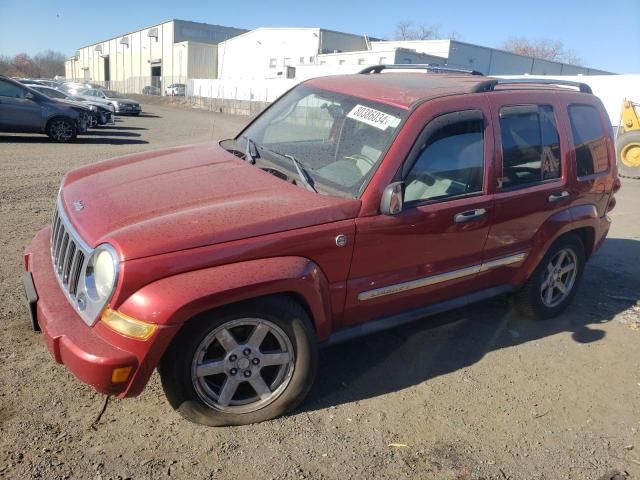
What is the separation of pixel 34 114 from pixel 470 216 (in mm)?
13198

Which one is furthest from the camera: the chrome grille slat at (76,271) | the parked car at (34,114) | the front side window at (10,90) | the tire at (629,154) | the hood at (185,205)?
the tire at (629,154)

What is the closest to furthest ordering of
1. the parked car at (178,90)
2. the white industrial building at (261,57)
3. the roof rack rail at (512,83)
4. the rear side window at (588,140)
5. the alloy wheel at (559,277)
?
the roof rack rail at (512,83)
the rear side window at (588,140)
the alloy wheel at (559,277)
the white industrial building at (261,57)
the parked car at (178,90)

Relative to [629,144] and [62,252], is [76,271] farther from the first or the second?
[629,144]

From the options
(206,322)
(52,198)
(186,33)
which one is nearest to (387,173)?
(206,322)

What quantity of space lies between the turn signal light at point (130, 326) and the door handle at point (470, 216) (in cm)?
202

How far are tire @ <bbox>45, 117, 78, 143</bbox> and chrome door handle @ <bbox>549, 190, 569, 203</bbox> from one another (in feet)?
43.9

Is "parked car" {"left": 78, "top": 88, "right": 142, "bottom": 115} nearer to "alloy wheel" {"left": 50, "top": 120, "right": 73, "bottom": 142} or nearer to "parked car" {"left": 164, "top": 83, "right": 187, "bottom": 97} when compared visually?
"alloy wheel" {"left": 50, "top": 120, "right": 73, "bottom": 142}

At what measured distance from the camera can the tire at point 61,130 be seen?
13.9 m

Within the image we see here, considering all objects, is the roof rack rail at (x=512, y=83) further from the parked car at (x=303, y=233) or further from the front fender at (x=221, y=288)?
the front fender at (x=221, y=288)

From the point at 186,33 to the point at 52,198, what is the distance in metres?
63.0

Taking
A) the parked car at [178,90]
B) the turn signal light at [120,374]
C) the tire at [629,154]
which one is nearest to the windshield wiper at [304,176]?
the turn signal light at [120,374]

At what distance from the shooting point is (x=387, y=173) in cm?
313

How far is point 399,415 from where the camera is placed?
3.18 metres

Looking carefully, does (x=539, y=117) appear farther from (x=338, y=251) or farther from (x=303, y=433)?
(x=303, y=433)
